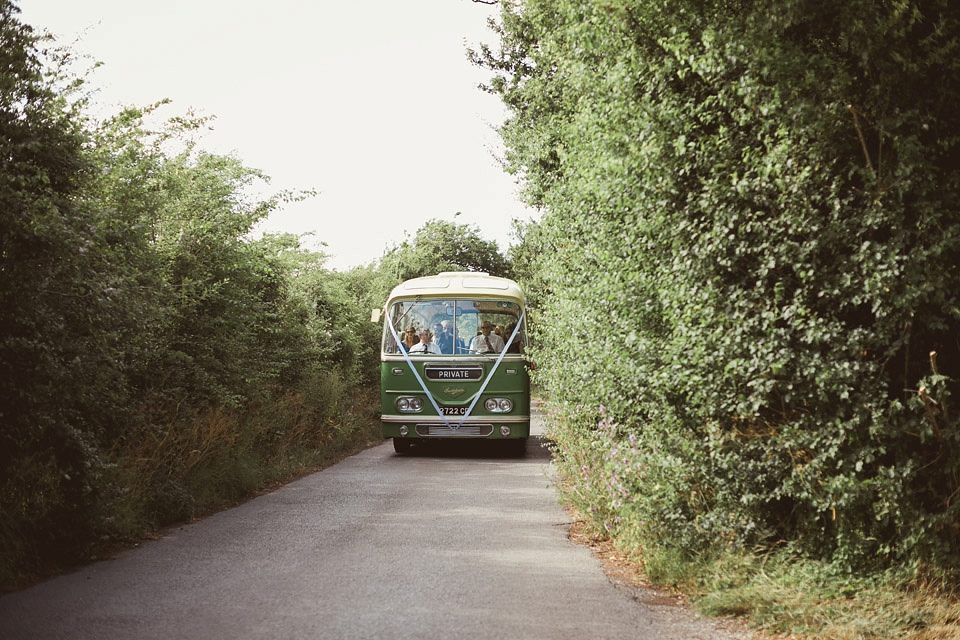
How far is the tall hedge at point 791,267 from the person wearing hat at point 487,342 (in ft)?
31.6

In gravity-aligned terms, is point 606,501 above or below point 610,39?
below

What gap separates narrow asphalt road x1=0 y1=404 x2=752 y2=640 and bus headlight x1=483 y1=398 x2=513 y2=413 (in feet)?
17.8

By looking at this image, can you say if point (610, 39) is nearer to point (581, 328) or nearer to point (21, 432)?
point (581, 328)

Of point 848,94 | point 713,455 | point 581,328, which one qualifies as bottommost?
point 713,455

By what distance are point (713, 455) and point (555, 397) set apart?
16.3 feet

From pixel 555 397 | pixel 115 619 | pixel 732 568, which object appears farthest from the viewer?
pixel 555 397

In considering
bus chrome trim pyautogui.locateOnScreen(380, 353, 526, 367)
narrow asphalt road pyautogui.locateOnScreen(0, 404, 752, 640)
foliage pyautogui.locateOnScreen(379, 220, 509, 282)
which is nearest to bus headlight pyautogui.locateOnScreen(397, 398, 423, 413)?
bus chrome trim pyautogui.locateOnScreen(380, 353, 526, 367)

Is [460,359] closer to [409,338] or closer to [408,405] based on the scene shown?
[409,338]

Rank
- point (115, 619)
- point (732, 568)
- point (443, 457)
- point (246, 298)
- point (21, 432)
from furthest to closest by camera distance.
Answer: point (443, 457) < point (246, 298) < point (21, 432) < point (732, 568) < point (115, 619)

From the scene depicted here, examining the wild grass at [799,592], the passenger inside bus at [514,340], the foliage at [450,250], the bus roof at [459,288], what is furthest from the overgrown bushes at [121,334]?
the foliage at [450,250]

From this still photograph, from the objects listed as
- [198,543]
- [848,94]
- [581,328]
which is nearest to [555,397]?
[581,328]

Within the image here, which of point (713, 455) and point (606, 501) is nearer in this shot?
point (713, 455)

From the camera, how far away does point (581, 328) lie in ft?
29.5

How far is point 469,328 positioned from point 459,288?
0.82 m
